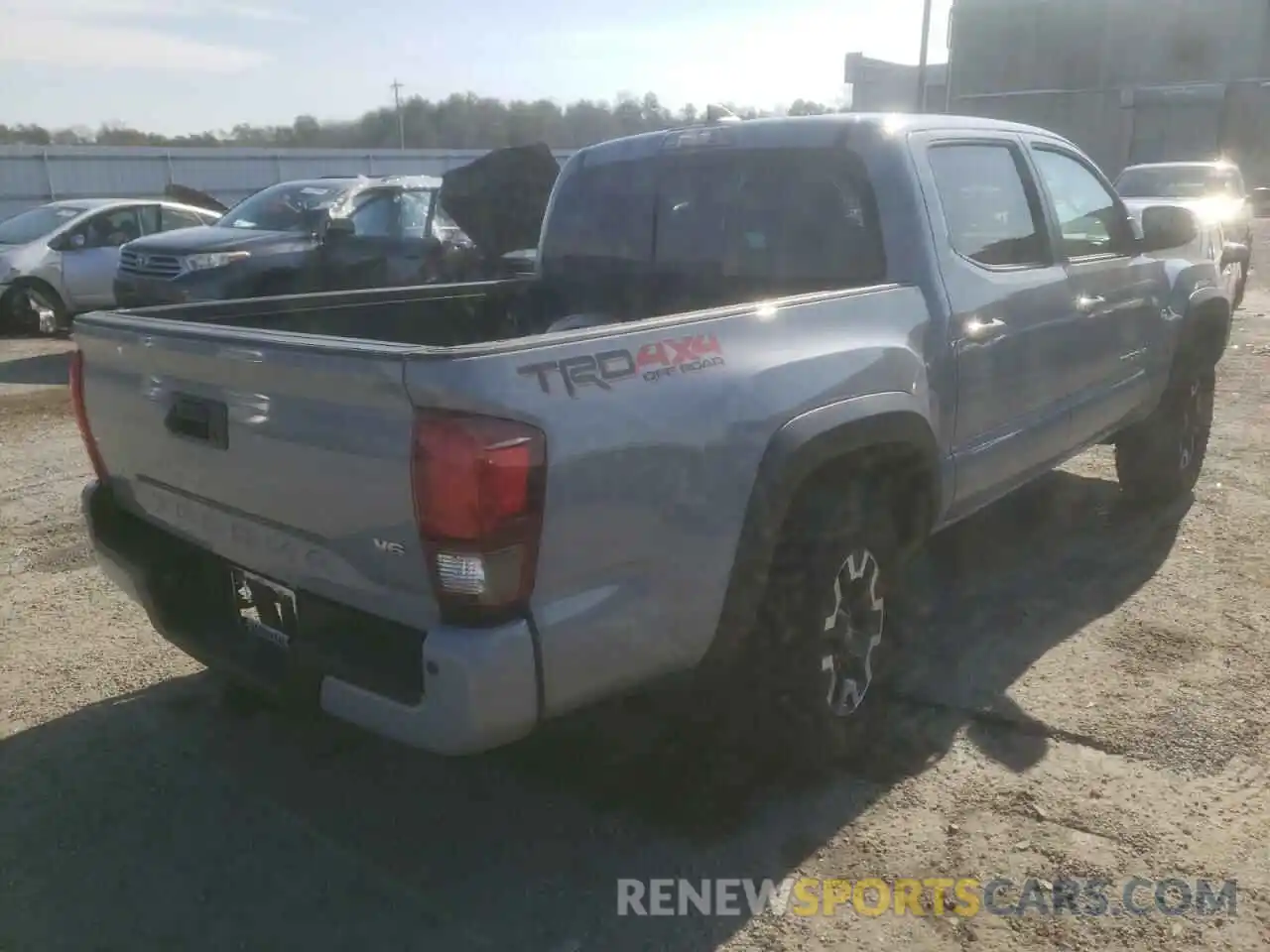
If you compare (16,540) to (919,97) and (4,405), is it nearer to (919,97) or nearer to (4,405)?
(4,405)

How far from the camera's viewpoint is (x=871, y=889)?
2.86 metres

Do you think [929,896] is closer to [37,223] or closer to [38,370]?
[38,370]

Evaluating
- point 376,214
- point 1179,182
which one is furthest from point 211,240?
point 1179,182

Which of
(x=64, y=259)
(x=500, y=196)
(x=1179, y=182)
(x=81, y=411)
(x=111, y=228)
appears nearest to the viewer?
(x=81, y=411)

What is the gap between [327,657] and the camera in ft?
8.50

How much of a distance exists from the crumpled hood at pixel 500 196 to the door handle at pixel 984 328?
7.70 meters

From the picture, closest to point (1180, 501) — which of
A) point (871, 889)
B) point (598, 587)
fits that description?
point (871, 889)

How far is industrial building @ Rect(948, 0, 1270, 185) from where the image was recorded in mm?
41281

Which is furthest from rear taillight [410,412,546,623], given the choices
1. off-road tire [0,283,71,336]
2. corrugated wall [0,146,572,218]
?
corrugated wall [0,146,572,218]

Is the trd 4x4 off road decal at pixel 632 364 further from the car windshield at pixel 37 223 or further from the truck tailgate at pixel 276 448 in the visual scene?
the car windshield at pixel 37 223

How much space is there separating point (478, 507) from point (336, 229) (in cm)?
870

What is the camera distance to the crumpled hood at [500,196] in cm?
1107

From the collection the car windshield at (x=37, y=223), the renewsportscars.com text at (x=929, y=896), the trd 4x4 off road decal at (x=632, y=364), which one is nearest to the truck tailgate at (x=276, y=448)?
the trd 4x4 off road decal at (x=632, y=364)

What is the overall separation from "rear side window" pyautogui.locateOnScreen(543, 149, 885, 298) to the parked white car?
33.0 ft
